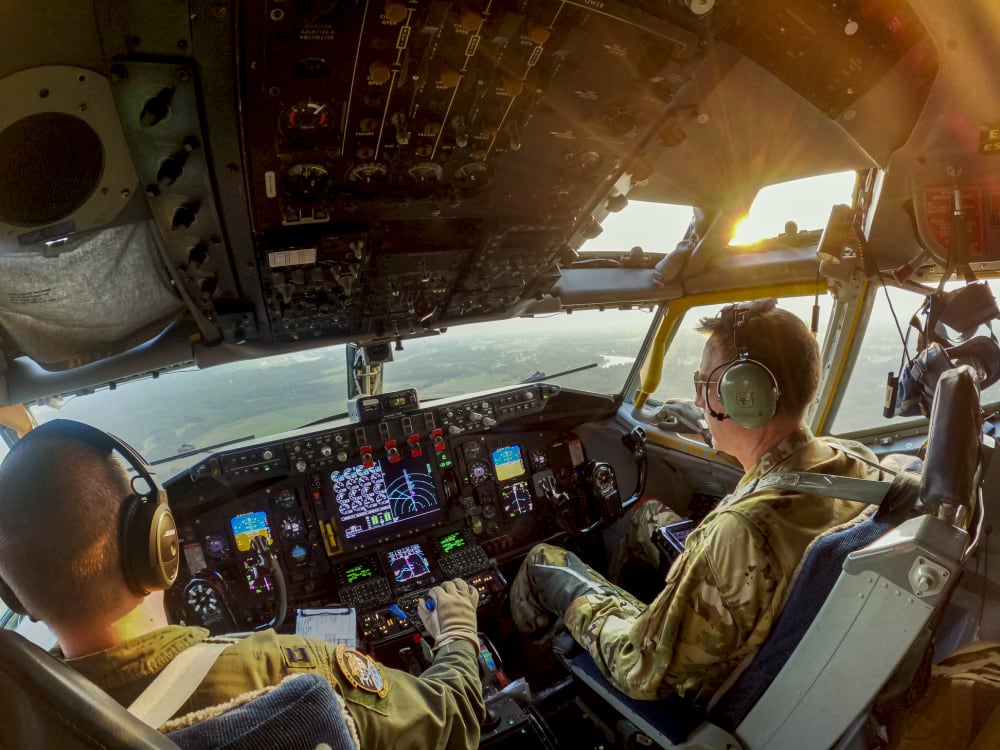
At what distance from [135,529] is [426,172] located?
1.10 meters

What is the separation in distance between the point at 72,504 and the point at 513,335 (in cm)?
263

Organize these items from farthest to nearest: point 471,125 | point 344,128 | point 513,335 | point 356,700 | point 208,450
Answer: point 513,335 → point 208,450 → point 471,125 → point 344,128 → point 356,700

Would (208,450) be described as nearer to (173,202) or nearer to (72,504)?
(173,202)

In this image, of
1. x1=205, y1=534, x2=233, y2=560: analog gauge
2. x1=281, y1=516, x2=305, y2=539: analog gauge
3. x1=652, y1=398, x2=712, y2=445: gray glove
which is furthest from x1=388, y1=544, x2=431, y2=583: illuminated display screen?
x1=652, y1=398, x2=712, y2=445: gray glove

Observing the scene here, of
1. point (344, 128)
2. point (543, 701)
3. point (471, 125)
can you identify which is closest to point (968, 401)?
point (471, 125)

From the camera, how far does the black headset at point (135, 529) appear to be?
0.97 meters

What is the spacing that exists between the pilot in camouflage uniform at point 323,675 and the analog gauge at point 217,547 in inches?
62.0

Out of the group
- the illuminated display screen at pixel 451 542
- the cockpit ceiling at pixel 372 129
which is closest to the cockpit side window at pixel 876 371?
the cockpit ceiling at pixel 372 129

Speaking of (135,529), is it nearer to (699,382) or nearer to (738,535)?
(738,535)

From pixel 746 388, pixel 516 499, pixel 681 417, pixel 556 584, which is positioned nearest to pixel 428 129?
pixel 746 388

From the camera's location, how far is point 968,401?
3.73ft

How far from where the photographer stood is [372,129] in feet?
4.75

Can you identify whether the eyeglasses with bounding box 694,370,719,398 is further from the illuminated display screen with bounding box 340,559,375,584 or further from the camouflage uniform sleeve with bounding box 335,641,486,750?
the illuminated display screen with bounding box 340,559,375,584

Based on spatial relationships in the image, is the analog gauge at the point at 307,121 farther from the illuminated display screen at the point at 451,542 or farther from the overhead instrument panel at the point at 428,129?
the illuminated display screen at the point at 451,542
